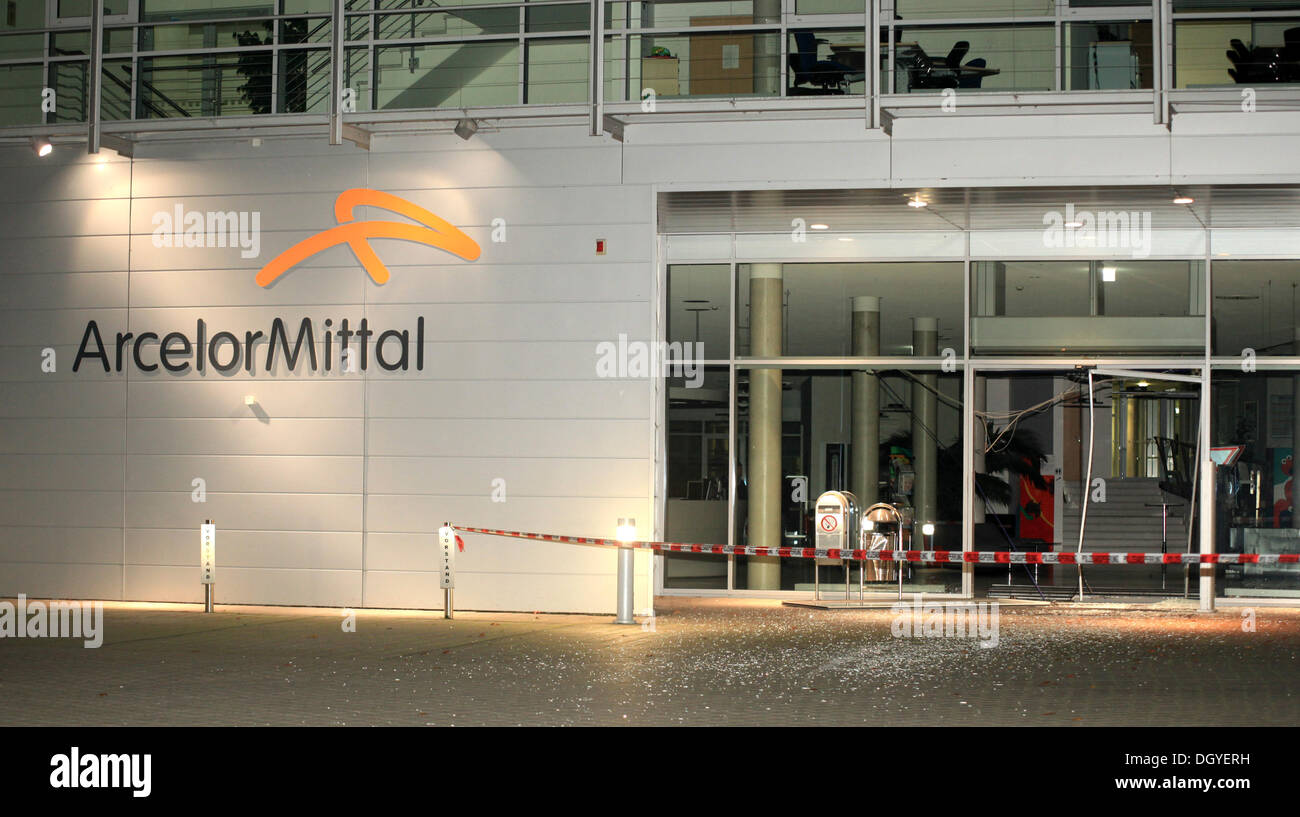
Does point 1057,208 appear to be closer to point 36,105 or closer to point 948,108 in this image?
point 948,108

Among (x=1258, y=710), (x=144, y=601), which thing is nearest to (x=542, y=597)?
(x=144, y=601)

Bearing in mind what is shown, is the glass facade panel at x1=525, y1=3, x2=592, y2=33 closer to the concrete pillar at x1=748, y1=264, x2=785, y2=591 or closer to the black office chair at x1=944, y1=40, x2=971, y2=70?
the concrete pillar at x1=748, y1=264, x2=785, y2=591

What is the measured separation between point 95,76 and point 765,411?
302 inches

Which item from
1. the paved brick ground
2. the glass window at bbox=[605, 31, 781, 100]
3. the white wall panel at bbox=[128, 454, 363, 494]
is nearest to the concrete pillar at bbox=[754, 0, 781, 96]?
the glass window at bbox=[605, 31, 781, 100]

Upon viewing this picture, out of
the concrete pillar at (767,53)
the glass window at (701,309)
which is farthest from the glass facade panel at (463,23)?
the glass window at (701,309)

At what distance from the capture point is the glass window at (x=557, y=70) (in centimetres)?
1323

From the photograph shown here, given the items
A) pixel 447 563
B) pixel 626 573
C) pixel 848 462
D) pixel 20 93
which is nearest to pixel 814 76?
pixel 848 462

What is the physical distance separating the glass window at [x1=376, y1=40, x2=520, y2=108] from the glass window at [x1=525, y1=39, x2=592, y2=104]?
0.56ft

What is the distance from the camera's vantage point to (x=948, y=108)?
12.5 metres

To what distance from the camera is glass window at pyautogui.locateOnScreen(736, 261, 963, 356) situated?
14.6 meters

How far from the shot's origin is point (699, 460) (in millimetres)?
14789

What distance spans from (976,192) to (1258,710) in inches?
263

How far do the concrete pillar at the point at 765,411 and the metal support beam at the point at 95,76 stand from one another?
22.5 feet

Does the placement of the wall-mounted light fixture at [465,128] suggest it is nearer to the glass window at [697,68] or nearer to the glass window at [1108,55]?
the glass window at [697,68]
